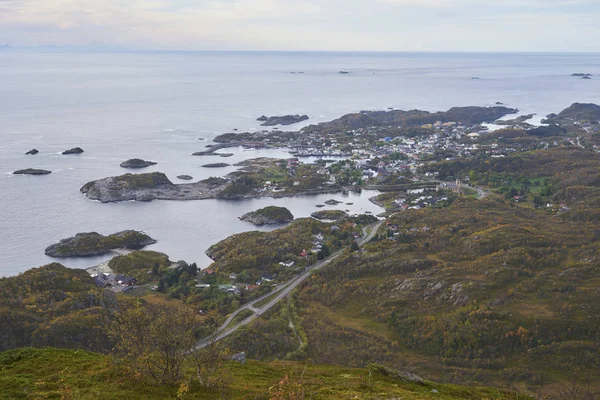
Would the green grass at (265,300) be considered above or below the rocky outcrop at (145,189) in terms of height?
below

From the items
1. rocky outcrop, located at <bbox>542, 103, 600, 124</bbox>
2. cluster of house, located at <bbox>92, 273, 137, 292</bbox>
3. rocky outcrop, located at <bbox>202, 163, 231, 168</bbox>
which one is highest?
rocky outcrop, located at <bbox>542, 103, 600, 124</bbox>

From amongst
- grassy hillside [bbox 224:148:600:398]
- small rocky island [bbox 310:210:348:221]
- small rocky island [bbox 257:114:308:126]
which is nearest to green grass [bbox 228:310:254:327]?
grassy hillside [bbox 224:148:600:398]

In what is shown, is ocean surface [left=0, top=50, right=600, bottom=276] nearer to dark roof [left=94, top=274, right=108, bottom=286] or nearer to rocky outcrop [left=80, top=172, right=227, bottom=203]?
rocky outcrop [left=80, top=172, right=227, bottom=203]

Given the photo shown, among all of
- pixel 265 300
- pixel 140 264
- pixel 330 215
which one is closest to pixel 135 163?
pixel 330 215

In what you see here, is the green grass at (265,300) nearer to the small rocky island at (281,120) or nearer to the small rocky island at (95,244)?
the small rocky island at (95,244)

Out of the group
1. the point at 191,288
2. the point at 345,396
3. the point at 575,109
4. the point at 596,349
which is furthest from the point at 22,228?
the point at 575,109

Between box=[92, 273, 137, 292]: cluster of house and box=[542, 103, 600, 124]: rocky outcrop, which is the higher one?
box=[542, 103, 600, 124]: rocky outcrop

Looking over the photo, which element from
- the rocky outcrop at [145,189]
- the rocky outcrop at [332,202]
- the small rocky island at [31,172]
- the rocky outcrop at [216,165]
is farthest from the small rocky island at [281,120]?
the rocky outcrop at [332,202]
